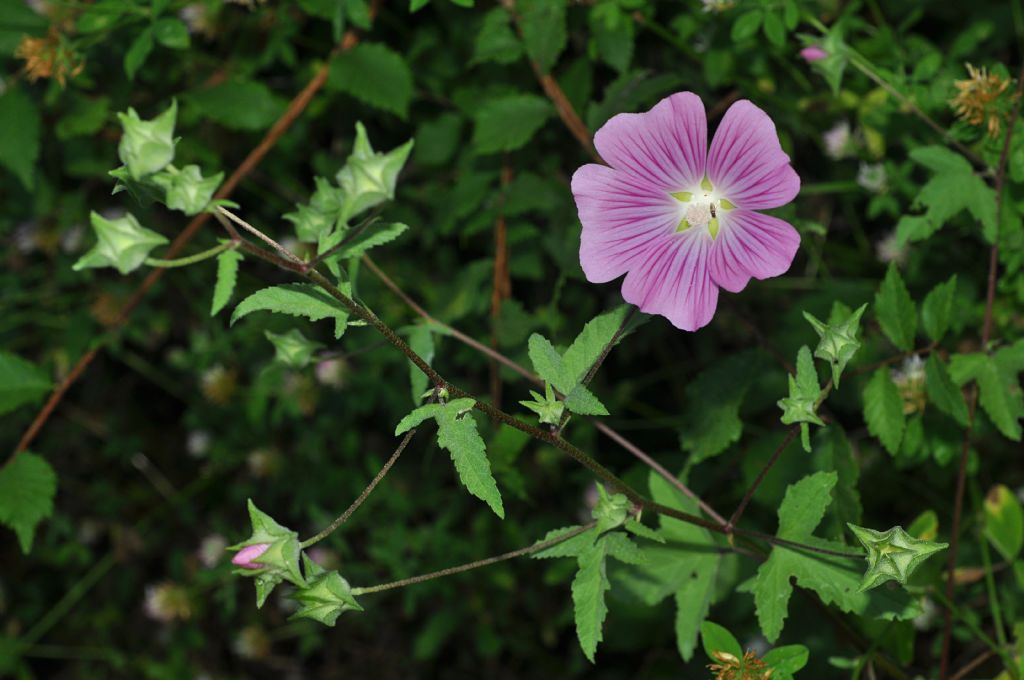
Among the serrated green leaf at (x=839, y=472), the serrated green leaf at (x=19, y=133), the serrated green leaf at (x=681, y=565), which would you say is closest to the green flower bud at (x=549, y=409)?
the serrated green leaf at (x=681, y=565)

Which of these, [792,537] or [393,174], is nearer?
[393,174]

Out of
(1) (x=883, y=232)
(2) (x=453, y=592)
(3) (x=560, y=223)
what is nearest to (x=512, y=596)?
(2) (x=453, y=592)

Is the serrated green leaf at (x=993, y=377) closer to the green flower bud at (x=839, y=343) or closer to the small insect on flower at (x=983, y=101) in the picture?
the small insect on flower at (x=983, y=101)

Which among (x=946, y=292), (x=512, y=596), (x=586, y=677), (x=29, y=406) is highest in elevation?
(x=946, y=292)

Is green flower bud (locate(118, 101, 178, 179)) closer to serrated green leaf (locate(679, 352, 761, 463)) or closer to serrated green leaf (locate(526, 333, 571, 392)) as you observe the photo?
serrated green leaf (locate(526, 333, 571, 392))

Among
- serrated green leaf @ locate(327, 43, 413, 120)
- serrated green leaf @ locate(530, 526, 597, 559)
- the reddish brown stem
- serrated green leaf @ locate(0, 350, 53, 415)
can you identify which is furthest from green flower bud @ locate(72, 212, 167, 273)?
serrated green leaf @ locate(0, 350, 53, 415)

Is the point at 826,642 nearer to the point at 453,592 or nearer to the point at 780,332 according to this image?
the point at 780,332

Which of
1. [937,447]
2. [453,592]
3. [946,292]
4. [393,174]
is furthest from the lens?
[453,592]
